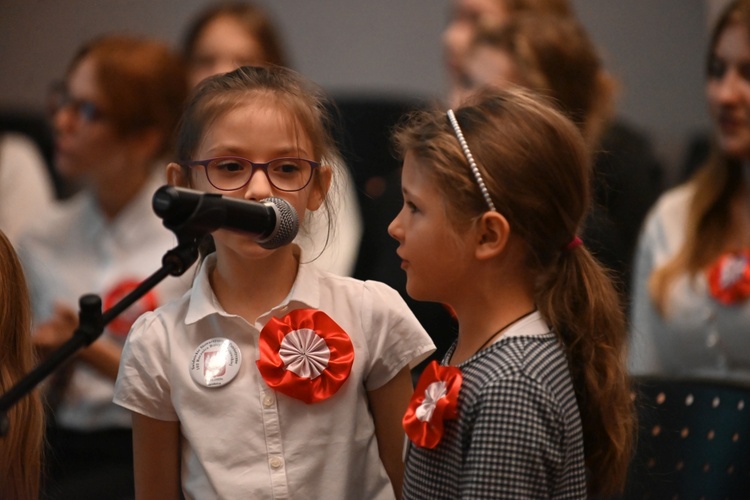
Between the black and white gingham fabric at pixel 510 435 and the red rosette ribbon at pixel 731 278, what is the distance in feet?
3.50

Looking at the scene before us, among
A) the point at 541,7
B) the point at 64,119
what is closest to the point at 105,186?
the point at 64,119

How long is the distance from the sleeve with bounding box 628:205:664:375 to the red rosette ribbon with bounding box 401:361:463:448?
1192 millimetres

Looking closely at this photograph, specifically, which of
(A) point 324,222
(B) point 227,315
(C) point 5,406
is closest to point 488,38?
(A) point 324,222

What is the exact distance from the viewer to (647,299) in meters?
2.43

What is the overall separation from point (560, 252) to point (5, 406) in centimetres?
69

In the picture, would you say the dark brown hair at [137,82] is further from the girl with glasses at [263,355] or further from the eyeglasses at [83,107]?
the girl with glasses at [263,355]

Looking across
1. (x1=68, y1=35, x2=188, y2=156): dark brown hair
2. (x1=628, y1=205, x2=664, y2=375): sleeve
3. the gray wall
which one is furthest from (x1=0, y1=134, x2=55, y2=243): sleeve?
(x1=628, y1=205, x2=664, y2=375): sleeve

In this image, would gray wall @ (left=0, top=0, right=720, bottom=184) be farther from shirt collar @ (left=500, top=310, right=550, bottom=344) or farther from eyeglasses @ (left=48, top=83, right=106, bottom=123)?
shirt collar @ (left=500, top=310, right=550, bottom=344)

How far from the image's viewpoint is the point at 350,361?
1.29 metres

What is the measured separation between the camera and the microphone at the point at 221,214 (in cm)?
103

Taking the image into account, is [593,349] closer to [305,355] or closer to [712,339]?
[305,355]

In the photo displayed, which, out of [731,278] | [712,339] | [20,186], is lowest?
[712,339]

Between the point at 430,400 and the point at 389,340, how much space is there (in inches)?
5.2

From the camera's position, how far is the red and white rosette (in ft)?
4.17
